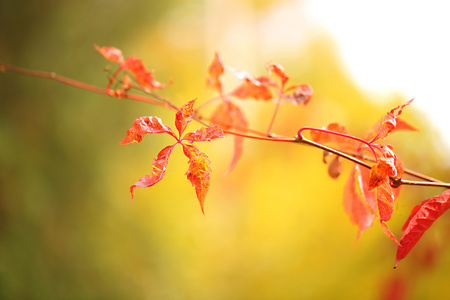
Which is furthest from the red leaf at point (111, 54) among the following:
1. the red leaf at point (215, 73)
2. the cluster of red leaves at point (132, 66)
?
the red leaf at point (215, 73)

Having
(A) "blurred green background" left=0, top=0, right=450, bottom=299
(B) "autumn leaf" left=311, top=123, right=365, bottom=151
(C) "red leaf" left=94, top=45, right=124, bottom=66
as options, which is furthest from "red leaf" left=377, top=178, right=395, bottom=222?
(A) "blurred green background" left=0, top=0, right=450, bottom=299

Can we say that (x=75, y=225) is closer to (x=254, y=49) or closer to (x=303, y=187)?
(x=303, y=187)

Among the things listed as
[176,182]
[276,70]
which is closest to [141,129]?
[276,70]

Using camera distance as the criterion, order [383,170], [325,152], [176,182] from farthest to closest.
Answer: [176,182] → [325,152] → [383,170]

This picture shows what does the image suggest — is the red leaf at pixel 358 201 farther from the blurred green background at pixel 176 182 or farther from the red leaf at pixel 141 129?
the blurred green background at pixel 176 182

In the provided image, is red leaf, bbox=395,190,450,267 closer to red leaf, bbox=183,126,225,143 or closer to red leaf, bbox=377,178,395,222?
red leaf, bbox=377,178,395,222

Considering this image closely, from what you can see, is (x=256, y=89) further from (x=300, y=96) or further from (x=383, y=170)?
(x=383, y=170)
